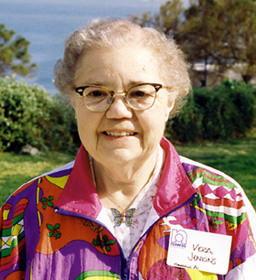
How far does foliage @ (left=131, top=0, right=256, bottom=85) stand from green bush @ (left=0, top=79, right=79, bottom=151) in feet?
26.8

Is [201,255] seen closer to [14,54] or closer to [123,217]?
[123,217]

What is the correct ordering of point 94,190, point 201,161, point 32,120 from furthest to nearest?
point 32,120 < point 201,161 < point 94,190

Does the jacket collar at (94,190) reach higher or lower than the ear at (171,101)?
lower

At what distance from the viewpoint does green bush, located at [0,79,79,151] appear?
26.6 feet

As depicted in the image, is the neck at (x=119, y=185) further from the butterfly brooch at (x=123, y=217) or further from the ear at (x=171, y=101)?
the ear at (x=171, y=101)

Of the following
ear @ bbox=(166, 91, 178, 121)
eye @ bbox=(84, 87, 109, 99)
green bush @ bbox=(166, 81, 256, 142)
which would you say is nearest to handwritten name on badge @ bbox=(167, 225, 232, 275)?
ear @ bbox=(166, 91, 178, 121)

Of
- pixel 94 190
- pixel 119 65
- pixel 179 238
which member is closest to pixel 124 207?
pixel 94 190

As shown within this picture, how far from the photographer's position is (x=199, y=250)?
1828 millimetres

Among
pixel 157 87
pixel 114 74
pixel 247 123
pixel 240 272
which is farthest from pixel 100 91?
pixel 247 123

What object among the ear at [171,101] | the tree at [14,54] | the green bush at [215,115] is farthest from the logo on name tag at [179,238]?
the tree at [14,54]

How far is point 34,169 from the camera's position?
7.29 metres

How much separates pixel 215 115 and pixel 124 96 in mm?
Result: 9233

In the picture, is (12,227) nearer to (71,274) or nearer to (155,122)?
(71,274)

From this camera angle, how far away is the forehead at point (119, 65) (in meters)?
1.69
